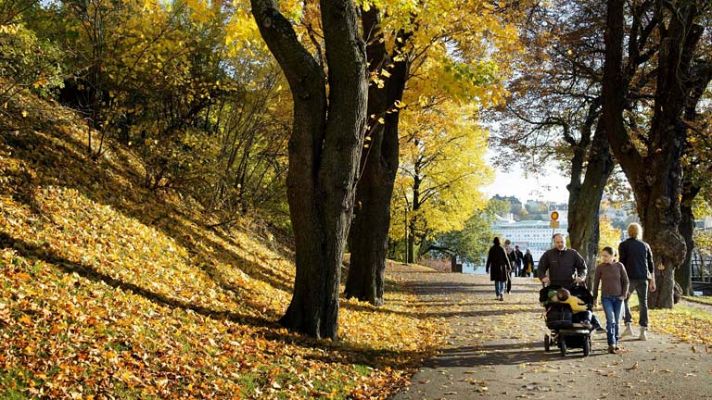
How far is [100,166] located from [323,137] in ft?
19.3

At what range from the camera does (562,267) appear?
10000 millimetres

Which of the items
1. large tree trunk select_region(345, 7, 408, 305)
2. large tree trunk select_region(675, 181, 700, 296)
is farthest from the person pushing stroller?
large tree trunk select_region(675, 181, 700, 296)

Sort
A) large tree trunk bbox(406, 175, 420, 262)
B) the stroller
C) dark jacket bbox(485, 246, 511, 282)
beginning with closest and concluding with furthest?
the stroller < dark jacket bbox(485, 246, 511, 282) < large tree trunk bbox(406, 175, 420, 262)

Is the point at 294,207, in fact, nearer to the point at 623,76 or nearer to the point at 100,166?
the point at 100,166

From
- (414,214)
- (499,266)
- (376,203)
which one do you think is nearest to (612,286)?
(376,203)

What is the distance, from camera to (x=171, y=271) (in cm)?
978

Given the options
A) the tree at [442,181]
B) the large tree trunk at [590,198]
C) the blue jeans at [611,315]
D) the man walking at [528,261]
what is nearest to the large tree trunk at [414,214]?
the tree at [442,181]

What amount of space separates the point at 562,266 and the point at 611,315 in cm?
101

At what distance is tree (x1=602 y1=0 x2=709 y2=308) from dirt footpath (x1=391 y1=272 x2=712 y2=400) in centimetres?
506

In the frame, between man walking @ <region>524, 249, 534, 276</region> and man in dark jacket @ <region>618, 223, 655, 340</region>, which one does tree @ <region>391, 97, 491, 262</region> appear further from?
man in dark jacket @ <region>618, 223, 655, 340</region>

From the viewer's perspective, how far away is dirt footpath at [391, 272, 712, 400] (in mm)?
7082

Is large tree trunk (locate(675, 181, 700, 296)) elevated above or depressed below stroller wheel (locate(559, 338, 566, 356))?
above

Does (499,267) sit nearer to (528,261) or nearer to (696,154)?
(696,154)

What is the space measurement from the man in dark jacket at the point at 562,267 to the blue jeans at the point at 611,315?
0.51 meters
